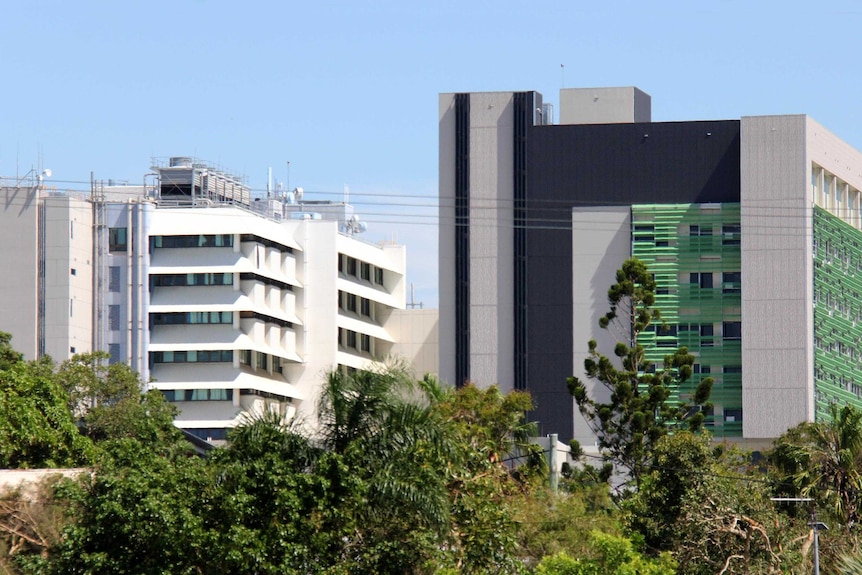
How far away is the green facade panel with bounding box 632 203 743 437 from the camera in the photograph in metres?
94.1

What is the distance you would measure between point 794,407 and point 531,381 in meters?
14.2

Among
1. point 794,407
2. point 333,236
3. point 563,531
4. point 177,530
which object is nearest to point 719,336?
point 794,407

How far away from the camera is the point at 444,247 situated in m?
99.0

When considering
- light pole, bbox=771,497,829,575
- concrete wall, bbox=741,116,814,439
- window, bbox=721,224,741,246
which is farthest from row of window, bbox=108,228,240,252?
light pole, bbox=771,497,829,575

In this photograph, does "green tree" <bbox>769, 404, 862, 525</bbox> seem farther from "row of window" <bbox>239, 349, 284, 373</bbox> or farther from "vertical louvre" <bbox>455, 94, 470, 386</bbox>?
"row of window" <bbox>239, 349, 284, 373</bbox>

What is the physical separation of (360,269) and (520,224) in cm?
1805

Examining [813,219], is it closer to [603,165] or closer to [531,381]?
[603,165]

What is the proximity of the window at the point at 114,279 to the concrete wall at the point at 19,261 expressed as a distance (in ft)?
13.4

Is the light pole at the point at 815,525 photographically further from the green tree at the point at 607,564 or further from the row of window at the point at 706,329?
the row of window at the point at 706,329

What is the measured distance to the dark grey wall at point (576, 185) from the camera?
9519 centimetres

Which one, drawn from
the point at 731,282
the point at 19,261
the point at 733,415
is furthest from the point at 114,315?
the point at 733,415

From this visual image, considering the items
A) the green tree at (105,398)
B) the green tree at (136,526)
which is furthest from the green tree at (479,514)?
the green tree at (105,398)

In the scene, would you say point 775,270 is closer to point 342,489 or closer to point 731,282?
point 731,282

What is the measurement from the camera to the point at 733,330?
9450 centimetres
